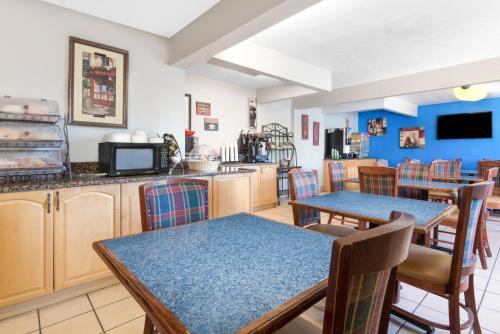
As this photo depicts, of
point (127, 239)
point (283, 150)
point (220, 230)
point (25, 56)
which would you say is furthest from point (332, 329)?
point (283, 150)

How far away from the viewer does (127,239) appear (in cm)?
114

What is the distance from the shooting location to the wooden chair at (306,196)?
2.16 m

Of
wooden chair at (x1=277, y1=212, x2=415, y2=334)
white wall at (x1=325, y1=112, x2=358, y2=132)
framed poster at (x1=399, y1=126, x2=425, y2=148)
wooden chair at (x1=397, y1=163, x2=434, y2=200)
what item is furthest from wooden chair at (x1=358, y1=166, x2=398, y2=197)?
framed poster at (x1=399, y1=126, x2=425, y2=148)

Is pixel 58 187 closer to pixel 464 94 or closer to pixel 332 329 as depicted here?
pixel 332 329

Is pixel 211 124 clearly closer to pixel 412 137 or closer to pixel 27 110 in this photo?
pixel 27 110

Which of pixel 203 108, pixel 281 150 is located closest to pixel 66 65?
pixel 203 108

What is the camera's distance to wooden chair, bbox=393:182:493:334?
1.34 metres

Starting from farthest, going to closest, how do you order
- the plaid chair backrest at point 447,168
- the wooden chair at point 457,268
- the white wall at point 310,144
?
the white wall at point 310,144, the plaid chair backrest at point 447,168, the wooden chair at point 457,268

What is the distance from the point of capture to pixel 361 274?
1.77 feet

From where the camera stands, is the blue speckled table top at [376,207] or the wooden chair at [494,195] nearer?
the blue speckled table top at [376,207]

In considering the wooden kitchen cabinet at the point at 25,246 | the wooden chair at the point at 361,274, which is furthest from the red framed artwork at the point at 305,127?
the wooden chair at the point at 361,274

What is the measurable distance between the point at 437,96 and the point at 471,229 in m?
5.91

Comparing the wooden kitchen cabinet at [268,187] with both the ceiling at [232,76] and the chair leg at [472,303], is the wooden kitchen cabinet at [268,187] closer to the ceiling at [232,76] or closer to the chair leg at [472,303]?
the ceiling at [232,76]

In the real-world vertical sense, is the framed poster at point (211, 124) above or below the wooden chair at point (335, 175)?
above
